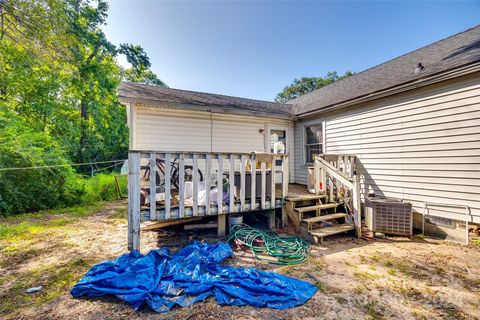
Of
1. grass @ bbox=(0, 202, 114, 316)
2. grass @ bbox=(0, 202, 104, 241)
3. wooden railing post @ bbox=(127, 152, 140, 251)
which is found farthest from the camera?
grass @ bbox=(0, 202, 104, 241)

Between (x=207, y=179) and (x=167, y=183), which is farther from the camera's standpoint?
(x=207, y=179)

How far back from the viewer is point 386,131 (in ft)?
17.4

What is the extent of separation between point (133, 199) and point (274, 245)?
240cm

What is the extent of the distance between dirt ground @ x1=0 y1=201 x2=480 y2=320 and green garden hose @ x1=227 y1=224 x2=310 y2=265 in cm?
17

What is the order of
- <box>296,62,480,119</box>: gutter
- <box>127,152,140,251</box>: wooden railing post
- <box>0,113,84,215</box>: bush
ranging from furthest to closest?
<box>0,113,84,215</box>: bush, <box>296,62,480,119</box>: gutter, <box>127,152,140,251</box>: wooden railing post

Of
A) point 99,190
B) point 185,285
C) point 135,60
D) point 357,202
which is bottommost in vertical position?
point 185,285

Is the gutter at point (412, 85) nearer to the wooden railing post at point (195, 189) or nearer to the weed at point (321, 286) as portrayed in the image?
the weed at point (321, 286)

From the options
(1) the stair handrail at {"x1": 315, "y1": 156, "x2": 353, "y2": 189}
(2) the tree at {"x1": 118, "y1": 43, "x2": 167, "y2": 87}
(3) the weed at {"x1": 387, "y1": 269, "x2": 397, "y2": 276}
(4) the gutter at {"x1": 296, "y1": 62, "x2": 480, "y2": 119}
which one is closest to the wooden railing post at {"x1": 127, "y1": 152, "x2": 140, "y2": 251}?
(3) the weed at {"x1": 387, "y1": 269, "x2": 397, "y2": 276}

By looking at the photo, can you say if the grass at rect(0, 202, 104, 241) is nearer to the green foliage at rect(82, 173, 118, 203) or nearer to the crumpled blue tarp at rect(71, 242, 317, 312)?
the green foliage at rect(82, 173, 118, 203)

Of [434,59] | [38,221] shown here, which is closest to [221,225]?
[38,221]

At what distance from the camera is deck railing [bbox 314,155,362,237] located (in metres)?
4.14

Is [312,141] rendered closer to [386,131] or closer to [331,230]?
[386,131]

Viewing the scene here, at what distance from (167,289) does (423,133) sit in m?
5.70

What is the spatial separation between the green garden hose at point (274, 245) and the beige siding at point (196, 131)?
321 cm
